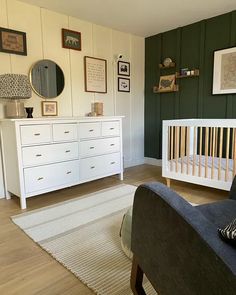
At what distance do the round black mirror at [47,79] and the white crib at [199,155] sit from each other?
1.52 m

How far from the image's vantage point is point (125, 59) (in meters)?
3.89

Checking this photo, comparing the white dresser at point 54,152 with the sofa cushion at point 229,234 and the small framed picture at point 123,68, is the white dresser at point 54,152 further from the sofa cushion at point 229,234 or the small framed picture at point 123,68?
the sofa cushion at point 229,234

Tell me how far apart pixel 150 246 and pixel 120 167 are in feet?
8.10

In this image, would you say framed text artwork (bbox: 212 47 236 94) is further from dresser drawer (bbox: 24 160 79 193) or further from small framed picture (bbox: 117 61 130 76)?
dresser drawer (bbox: 24 160 79 193)

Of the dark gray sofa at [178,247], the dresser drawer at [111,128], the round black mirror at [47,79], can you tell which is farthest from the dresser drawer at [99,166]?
the dark gray sofa at [178,247]

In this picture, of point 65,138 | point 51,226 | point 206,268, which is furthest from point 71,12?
point 206,268

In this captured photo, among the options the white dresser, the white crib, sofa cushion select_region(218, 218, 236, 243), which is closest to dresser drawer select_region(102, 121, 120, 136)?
the white dresser

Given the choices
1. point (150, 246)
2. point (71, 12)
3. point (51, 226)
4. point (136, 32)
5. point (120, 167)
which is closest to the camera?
point (150, 246)

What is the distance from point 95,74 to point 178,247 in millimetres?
3160

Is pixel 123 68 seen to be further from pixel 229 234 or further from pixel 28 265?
pixel 229 234

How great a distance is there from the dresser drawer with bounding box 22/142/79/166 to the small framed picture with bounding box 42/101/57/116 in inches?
A: 23.1

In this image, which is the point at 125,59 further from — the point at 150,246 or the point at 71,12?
the point at 150,246

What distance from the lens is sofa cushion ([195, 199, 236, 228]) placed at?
1.23 m

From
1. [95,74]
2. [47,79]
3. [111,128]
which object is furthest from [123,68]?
[47,79]
